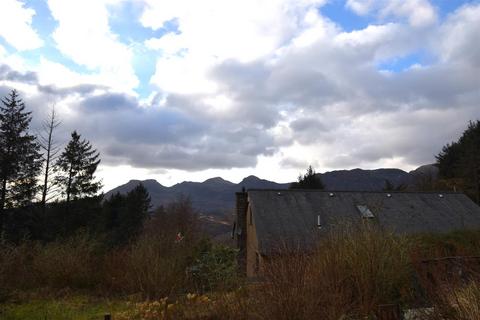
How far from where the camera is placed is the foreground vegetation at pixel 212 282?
17.1 feet

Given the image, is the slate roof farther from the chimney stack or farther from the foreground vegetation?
the foreground vegetation

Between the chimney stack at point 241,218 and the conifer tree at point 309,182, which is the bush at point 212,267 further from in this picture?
the conifer tree at point 309,182

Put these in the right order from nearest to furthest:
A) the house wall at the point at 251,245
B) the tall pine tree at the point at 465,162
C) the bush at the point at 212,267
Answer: the bush at the point at 212,267 < the house wall at the point at 251,245 < the tall pine tree at the point at 465,162

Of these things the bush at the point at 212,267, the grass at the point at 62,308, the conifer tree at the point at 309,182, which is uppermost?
the conifer tree at the point at 309,182

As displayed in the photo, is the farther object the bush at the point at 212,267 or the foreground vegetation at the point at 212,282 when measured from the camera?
the bush at the point at 212,267

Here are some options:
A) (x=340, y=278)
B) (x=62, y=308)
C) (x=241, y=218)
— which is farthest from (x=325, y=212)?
(x=340, y=278)

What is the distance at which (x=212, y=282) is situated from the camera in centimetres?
961

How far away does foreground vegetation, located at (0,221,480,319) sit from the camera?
17.1 feet

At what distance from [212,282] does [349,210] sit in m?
20.6

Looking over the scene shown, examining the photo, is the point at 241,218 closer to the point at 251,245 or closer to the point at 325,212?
the point at 251,245

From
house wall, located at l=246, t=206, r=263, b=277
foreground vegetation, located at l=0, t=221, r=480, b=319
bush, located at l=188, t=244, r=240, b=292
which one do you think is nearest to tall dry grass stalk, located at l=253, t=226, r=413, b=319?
foreground vegetation, located at l=0, t=221, r=480, b=319

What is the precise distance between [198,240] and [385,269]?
700 centimetres

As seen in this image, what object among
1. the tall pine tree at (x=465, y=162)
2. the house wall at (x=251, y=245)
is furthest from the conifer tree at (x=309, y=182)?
the house wall at (x=251, y=245)

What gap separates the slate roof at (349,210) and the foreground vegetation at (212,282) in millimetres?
12366
